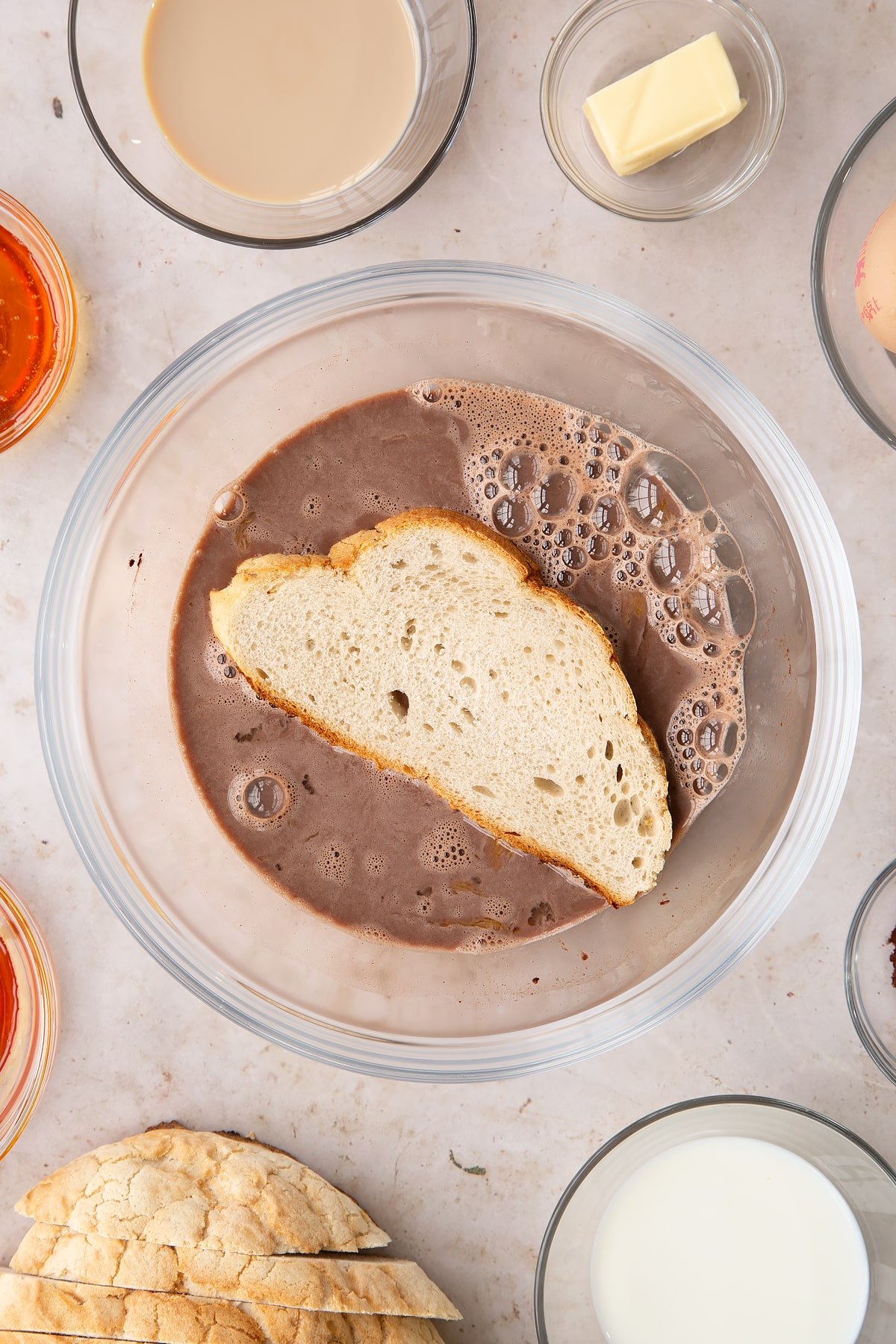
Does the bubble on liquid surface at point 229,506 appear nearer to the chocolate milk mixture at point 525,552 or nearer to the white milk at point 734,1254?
the chocolate milk mixture at point 525,552

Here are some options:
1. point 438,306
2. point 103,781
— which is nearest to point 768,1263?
point 103,781

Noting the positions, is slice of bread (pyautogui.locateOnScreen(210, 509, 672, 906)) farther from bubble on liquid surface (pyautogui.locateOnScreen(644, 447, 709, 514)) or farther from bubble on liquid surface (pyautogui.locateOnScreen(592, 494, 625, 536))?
bubble on liquid surface (pyautogui.locateOnScreen(644, 447, 709, 514))

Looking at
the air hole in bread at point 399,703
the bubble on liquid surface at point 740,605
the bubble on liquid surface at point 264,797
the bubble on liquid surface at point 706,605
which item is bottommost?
the bubble on liquid surface at point 264,797

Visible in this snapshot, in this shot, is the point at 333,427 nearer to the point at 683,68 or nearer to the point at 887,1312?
the point at 683,68

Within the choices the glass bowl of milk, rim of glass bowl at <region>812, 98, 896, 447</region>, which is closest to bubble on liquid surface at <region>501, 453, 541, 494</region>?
rim of glass bowl at <region>812, 98, 896, 447</region>

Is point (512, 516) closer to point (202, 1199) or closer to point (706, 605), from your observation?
point (706, 605)

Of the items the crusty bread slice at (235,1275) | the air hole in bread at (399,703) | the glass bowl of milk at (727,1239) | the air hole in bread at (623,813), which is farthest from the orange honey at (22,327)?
the glass bowl of milk at (727,1239)
